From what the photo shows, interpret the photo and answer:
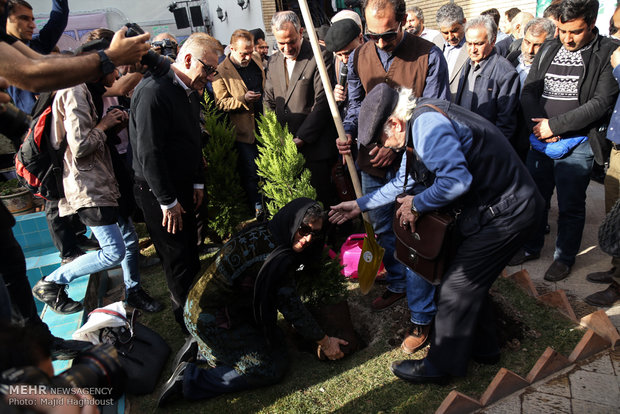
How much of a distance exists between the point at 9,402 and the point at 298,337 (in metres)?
2.59

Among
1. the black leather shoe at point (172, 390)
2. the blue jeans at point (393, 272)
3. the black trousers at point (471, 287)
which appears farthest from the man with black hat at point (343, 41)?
the black leather shoe at point (172, 390)

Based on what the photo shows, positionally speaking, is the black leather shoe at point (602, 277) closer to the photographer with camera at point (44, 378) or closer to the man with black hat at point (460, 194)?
the man with black hat at point (460, 194)

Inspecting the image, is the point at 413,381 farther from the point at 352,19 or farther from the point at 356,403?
the point at 352,19

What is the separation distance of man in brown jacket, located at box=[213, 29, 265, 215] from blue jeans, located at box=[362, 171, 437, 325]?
2.08 m

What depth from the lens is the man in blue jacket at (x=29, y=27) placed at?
4.32 metres

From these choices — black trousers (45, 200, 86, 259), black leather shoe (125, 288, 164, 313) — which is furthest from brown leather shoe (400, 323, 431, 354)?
black trousers (45, 200, 86, 259)

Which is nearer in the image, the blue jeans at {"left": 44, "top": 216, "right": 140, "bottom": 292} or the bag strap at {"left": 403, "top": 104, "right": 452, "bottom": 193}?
the bag strap at {"left": 403, "top": 104, "right": 452, "bottom": 193}

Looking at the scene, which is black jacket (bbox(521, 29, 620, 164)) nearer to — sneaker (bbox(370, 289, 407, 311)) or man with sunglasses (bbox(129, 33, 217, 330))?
sneaker (bbox(370, 289, 407, 311))

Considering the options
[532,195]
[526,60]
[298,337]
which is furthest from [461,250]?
[526,60]

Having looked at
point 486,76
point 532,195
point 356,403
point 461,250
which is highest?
point 486,76

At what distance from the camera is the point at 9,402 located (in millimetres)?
955

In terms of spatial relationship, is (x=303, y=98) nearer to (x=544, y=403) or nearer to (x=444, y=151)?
(x=444, y=151)

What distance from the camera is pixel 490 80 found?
155 inches

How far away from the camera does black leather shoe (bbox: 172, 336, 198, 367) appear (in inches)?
126
